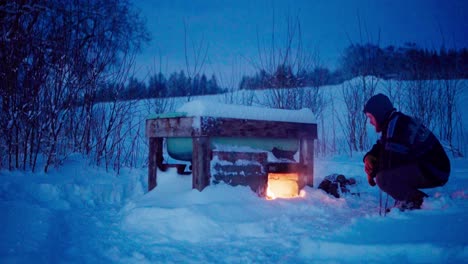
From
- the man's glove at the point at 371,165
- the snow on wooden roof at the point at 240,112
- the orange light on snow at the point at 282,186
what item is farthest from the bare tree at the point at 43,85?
the man's glove at the point at 371,165

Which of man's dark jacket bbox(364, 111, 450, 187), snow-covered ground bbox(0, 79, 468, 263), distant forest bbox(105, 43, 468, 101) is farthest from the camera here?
distant forest bbox(105, 43, 468, 101)

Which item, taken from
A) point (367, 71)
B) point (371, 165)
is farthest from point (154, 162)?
point (367, 71)

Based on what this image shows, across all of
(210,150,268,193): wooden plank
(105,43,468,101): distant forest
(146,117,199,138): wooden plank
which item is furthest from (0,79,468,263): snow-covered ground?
(105,43,468,101): distant forest

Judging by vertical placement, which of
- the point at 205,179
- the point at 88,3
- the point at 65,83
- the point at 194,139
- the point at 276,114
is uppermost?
the point at 88,3

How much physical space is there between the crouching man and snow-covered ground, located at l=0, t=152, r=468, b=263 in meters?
0.21

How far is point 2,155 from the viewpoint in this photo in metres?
4.36

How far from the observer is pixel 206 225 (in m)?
2.88

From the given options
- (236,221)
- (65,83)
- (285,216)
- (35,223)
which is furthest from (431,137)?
(65,83)

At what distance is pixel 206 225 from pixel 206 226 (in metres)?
0.01

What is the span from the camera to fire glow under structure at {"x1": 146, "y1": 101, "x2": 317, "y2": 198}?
3562mm

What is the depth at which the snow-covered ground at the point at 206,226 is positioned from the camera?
213cm

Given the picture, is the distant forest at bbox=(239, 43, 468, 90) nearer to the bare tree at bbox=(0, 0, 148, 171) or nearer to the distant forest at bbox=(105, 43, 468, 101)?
the distant forest at bbox=(105, 43, 468, 101)

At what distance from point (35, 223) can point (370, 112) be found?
2.89 metres

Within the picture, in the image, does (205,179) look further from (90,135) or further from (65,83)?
(90,135)
